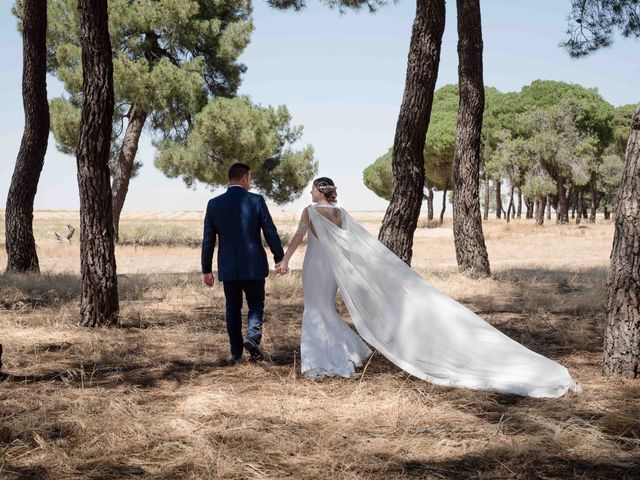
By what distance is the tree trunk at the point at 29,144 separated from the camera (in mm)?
14852

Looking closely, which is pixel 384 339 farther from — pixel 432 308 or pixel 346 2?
pixel 346 2

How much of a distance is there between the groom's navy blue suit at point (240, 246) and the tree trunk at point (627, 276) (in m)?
3.12

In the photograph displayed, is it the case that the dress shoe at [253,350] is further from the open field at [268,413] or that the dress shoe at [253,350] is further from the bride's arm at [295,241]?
the bride's arm at [295,241]

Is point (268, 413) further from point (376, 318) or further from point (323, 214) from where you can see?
point (323, 214)

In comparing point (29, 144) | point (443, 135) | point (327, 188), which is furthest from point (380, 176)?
point (327, 188)

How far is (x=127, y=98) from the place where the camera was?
26.7 meters

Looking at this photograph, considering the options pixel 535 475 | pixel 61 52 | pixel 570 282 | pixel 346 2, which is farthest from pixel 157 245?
pixel 535 475

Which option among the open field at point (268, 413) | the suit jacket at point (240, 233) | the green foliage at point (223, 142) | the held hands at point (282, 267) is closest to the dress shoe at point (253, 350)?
the open field at point (268, 413)

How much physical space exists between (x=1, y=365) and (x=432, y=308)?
423 cm

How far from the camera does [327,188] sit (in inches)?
287

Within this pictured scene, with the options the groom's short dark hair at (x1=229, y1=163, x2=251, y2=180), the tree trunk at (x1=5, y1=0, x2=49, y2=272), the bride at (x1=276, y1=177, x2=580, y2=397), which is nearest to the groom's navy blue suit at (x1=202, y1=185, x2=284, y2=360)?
the groom's short dark hair at (x1=229, y1=163, x2=251, y2=180)

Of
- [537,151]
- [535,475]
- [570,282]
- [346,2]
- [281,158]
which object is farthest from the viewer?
[537,151]

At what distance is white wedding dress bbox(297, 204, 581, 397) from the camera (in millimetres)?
6730

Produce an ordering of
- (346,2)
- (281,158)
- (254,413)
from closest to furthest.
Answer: (254,413)
(346,2)
(281,158)
